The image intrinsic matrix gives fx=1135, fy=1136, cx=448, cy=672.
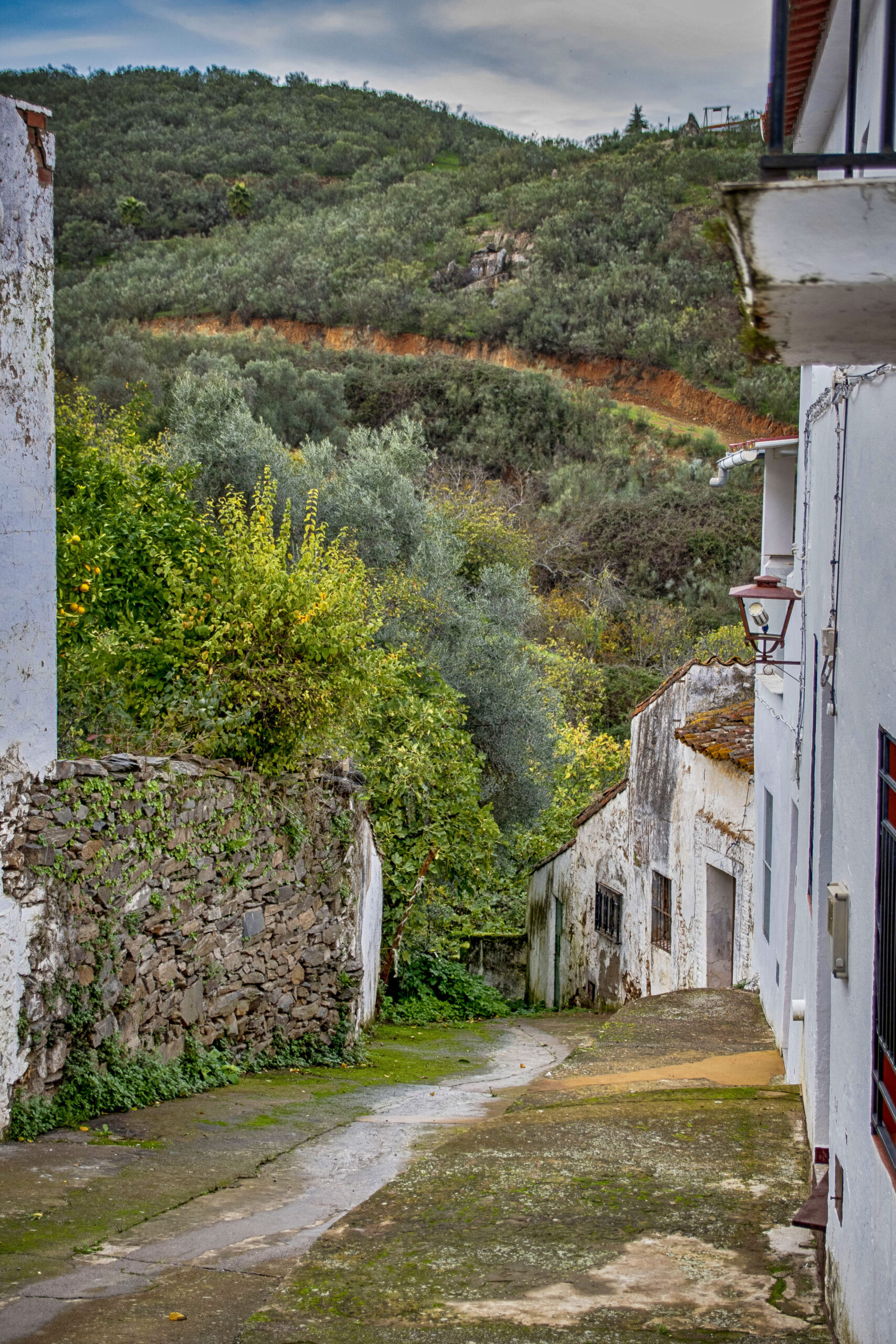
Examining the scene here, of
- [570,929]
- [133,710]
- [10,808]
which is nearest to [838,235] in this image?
[10,808]

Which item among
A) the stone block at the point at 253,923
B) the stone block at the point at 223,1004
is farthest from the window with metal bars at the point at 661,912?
the stone block at the point at 223,1004

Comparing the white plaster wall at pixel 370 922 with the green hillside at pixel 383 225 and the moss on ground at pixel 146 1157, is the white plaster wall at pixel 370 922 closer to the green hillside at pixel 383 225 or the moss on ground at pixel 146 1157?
the moss on ground at pixel 146 1157

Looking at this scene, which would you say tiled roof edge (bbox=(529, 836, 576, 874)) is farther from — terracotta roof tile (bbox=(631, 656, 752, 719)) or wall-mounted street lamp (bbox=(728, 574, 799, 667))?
wall-mounted street lamp (bbox=(728, 574, 799, 667))

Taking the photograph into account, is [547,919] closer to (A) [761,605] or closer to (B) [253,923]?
(B) [253,923]

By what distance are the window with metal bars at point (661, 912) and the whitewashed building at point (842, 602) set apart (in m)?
6.10

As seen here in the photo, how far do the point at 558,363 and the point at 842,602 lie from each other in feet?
139

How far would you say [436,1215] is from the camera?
5.07m

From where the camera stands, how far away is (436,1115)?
8859 mm

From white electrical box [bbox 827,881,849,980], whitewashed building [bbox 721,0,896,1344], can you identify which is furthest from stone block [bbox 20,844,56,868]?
white electrical box [bbox 827,881,849,980]

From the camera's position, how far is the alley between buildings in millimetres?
4027

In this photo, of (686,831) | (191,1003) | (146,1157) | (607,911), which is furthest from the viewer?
(607,911)

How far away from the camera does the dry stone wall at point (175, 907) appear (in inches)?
279

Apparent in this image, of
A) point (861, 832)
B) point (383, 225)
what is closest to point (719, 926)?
point (861, 832)

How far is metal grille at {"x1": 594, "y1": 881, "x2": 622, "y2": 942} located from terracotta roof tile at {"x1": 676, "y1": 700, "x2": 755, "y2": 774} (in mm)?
3866
